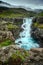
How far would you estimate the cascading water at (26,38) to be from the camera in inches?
4363

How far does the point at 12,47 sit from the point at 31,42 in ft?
285

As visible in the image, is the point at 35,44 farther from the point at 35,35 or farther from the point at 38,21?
the point at 38,21

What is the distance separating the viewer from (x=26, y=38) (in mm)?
130500

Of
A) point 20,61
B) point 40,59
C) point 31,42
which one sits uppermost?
point 20,61

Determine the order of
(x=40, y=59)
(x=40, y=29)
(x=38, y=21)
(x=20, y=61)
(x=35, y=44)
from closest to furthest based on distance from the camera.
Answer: (x=20, y=61)
(x=40, y=59)
(x=35, y=44)
(x=40, y=29)
(x=38, y=21)

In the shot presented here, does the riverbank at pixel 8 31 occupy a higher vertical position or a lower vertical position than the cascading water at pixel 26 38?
higher

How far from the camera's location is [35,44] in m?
113

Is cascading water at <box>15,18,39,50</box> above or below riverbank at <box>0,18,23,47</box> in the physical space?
below

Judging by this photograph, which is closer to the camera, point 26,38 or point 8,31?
point 8,31

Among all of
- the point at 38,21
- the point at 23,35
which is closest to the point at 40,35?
the point at 23,35

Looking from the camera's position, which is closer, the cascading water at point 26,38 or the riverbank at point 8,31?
the riverbank at point 8,31

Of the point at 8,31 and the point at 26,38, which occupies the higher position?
the point at 8,31

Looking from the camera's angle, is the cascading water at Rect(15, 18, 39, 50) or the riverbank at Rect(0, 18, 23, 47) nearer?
the riverbank at Rect(0, 18, 23, 47)

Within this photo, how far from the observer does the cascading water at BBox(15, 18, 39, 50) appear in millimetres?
110812
